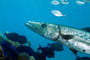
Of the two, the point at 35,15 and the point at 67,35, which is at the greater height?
the point at 35,15

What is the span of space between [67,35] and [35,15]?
369 ft

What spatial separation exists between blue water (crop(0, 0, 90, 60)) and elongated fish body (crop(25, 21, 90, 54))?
249 feet

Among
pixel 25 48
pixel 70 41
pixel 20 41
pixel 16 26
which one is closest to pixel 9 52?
pixel 25 48

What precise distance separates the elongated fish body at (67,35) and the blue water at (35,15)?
76042 mm

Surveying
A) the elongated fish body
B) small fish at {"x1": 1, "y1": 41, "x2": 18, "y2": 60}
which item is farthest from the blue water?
the elongated fish body

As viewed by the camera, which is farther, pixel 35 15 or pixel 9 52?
pixel 35 15

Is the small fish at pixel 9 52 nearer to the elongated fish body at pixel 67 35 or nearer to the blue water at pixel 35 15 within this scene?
the elongated fish body at pixel 67 35

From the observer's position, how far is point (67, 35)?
3.38 metres

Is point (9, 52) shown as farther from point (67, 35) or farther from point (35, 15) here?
point (35, 15)

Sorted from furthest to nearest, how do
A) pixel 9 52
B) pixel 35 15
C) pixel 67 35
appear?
pixel 35 15 → pixel 9 52 → pixel 67 35

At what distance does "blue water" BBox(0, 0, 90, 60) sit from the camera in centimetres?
8911

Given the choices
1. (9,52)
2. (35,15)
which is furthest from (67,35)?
(35,15)

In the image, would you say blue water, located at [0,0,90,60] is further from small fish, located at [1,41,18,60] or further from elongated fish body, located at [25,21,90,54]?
elongated fish body, located at [25,21,90,54]

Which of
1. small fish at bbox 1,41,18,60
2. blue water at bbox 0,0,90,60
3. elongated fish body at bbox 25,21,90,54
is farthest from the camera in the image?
blue water at bbox 0,0,90,60
